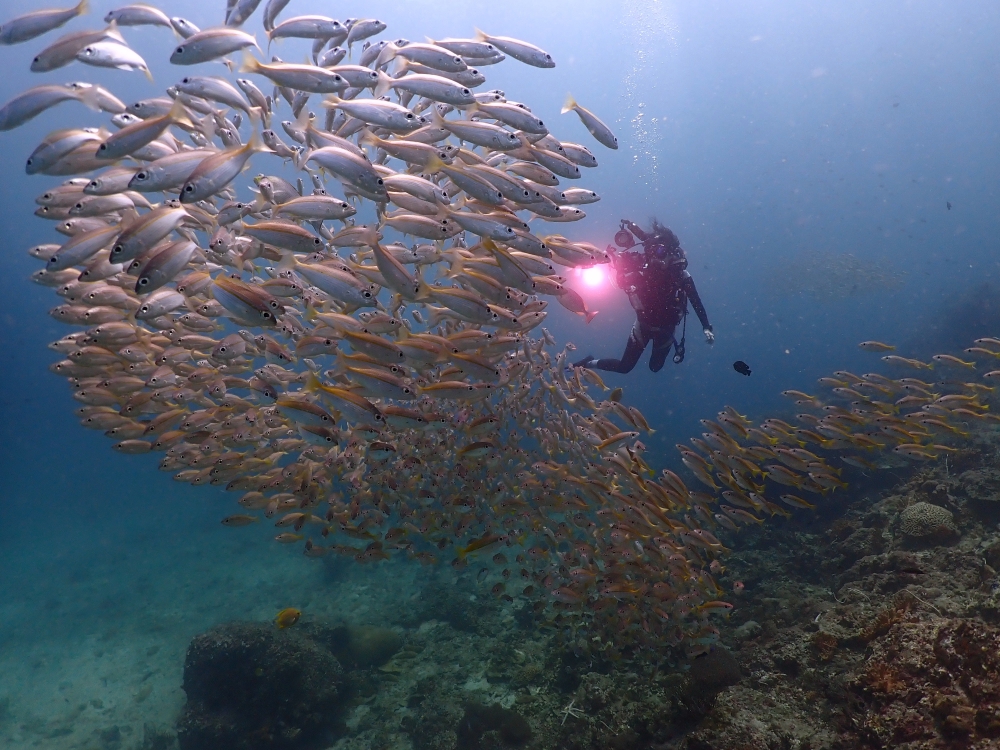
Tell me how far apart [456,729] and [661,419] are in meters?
36.1

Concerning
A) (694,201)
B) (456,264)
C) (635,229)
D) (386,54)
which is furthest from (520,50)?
(694,201)

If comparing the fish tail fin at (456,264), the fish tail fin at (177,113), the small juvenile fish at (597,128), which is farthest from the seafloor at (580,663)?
the fish tail fin at (177,113)

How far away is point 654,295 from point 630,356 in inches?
76.9

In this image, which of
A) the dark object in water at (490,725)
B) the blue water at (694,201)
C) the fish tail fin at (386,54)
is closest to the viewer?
the fish tail fin at (386,54)

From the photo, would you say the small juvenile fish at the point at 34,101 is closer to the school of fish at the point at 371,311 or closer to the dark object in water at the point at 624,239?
the school of fish at the point at 371,311

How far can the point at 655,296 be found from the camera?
37.3 feet

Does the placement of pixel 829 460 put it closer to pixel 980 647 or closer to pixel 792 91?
pixel 980 647

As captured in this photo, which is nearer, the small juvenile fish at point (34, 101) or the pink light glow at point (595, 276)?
the small juvenile fish at point (34, 101)

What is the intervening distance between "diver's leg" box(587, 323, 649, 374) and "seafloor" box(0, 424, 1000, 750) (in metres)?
5.15

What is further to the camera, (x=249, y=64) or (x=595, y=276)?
(x=595, y=276)

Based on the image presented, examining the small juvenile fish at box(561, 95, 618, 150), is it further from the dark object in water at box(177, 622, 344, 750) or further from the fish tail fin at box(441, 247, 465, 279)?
the dark object in water at box(177, 622, 344, 750)

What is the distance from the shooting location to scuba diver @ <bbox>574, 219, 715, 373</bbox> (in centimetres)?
1063

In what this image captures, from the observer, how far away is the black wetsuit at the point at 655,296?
425 inches

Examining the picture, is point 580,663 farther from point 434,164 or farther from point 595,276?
point 595,276
